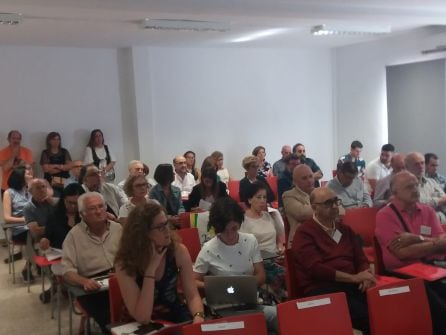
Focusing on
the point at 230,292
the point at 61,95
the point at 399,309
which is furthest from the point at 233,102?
the point at 399,309

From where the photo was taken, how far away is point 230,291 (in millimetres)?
2727

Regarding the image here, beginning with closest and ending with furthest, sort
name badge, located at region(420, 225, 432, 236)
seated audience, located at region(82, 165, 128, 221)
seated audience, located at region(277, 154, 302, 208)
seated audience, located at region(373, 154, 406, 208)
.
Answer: name badge, located at region(420, 225, 432, 236)
seated audience, located at region(82, 165, 128, 221)
seated audience, located at region(373, 154, 406, 208)
seated audience, located at region(277, 154, 302, 208)

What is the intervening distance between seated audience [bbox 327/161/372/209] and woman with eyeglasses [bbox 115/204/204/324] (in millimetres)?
2740

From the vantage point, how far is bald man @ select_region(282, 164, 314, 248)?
13.3 ft

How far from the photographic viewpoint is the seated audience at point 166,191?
4.99m

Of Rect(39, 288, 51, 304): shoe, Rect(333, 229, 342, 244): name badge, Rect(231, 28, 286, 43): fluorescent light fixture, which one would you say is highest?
Rect(231, 28, 286, 43): fluorescent light fixture

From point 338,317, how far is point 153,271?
2.98 ft

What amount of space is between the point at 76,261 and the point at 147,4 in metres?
2.77

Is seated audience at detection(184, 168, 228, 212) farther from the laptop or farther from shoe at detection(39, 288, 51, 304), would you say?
the laptop

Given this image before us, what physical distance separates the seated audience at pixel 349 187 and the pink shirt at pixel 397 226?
150 centimetres

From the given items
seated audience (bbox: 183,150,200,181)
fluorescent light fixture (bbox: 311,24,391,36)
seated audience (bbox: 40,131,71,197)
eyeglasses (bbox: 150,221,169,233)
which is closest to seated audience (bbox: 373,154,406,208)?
fluorescent light fixture (bbox: 311,24,391,36)

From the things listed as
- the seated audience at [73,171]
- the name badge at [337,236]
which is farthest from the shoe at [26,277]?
the name badge at [337,236]

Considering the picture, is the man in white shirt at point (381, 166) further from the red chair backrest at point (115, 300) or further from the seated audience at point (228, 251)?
the red chair backrest at point (115, 300)

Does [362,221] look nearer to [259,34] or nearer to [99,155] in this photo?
[259,34]
